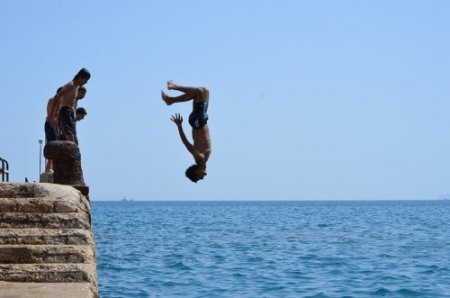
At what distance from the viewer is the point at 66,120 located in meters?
12.9

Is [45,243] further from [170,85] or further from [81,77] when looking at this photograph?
[81,77]

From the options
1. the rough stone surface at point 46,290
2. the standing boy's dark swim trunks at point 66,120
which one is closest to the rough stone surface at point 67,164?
the standing boy's dark swim trunks at point 66,120

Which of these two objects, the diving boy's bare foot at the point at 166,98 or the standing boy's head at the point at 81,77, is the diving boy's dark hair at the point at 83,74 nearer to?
the standing boy's head at the point at 81,77

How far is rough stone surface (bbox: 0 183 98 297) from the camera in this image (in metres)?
8.05

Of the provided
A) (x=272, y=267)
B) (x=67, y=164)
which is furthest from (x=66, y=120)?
(x=272, y=267)

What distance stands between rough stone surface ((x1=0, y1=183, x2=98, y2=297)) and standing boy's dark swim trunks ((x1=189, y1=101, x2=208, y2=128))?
5.76 ft

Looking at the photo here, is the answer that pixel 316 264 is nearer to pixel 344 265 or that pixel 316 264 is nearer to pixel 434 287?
pixel 344 265

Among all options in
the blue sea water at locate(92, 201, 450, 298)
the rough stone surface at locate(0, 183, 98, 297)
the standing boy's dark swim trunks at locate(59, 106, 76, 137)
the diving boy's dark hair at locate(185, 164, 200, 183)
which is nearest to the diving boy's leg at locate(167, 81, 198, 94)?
the diving boy's dark hair at locate(185, 164, 200, 183)

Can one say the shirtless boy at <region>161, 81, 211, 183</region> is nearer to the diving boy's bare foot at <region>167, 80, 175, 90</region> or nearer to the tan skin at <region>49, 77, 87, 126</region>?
the diving boy's bare foot at <region>167, 80, 175, 90</region>

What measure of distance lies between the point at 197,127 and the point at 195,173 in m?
0.55

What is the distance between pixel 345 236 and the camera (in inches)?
1864

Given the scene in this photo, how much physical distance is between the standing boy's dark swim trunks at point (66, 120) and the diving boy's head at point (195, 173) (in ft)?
8.63

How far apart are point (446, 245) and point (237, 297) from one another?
70.4ft

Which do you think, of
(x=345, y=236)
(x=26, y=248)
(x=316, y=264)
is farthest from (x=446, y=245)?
(x=26, y=248)
